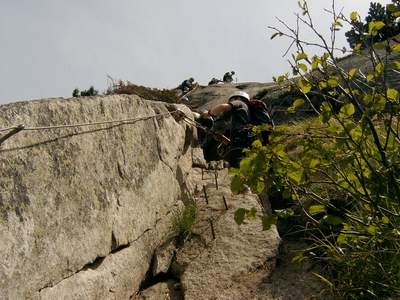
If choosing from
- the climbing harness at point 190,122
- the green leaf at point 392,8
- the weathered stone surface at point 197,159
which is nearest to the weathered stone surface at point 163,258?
the climbing harness at point 190,122

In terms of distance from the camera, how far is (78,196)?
3.75 meters

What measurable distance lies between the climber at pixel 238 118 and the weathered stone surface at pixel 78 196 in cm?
185

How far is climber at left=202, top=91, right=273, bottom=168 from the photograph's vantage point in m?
7.16

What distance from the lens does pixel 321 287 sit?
14.7ft

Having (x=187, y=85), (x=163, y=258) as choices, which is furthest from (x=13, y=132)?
(x=187, y=85)

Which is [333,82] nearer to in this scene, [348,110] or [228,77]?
[348,110]

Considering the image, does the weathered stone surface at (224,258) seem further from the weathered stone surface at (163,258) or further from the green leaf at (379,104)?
the green leaf at (379,104)

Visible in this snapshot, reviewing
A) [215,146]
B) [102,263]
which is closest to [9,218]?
[102,263]

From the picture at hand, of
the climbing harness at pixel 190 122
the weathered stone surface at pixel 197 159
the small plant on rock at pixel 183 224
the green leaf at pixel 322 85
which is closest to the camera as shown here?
the green leaf at pixel 322 85

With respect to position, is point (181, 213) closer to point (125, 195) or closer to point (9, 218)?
point (125, 195)

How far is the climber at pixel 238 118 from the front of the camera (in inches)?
282

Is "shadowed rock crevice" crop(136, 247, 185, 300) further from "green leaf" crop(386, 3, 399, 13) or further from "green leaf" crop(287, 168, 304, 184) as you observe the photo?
"green leaf" crop(386, 3, 399, 13)

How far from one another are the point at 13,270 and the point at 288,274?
2.60 metres

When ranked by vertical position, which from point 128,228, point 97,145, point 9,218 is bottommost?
point 128,228
